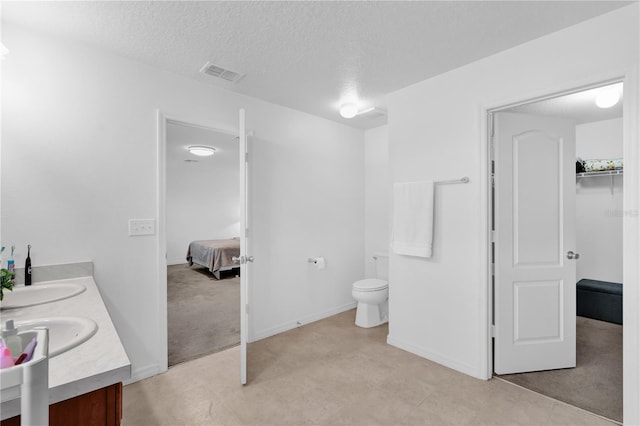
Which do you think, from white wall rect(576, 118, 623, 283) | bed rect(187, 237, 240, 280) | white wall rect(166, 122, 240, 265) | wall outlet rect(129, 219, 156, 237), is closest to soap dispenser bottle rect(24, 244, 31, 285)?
wall outlet rect(129, 219, 156, 237)

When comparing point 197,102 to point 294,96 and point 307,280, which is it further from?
point 307,280

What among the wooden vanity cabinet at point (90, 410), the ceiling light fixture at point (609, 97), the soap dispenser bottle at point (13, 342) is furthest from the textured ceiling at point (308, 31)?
the wooden vanity cabinet at point (90, 410)

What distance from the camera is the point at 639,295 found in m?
1.61

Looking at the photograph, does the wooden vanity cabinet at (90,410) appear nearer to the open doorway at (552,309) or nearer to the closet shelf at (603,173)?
the open doorway at (552,309)

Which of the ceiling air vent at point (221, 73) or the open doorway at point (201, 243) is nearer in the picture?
the ceiling air vent at point (221, 73)

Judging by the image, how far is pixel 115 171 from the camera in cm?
216

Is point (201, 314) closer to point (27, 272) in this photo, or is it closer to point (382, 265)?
→ point (27, 272)

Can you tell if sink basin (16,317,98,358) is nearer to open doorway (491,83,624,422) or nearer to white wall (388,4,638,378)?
white wall (388,4,638,378)

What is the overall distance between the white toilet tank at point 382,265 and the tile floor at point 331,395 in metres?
1.00

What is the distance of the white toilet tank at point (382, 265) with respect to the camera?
139 inches

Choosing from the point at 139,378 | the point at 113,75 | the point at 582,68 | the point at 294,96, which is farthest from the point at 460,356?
the point at 113,75

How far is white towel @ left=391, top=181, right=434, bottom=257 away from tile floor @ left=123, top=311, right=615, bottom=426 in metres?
0.94

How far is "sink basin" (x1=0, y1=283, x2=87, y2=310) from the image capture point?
5.04 ft

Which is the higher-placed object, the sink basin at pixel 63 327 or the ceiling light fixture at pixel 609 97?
the ceiling light fixture at pixel 609 97
